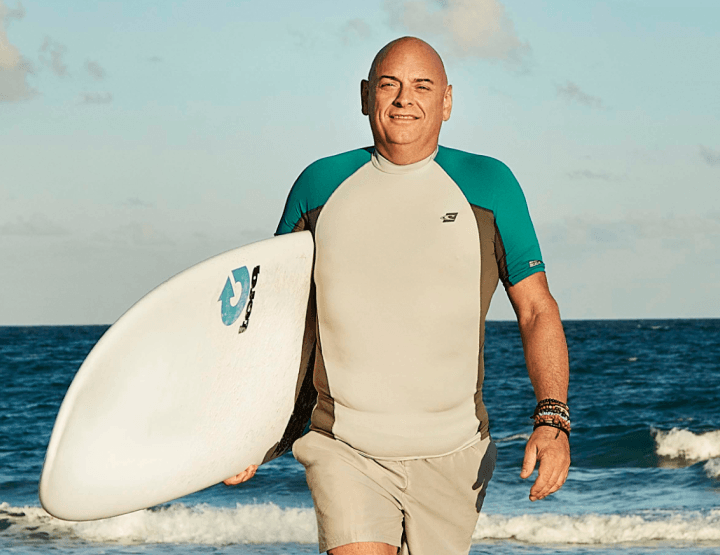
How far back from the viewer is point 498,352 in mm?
38219

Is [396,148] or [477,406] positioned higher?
[396,148]

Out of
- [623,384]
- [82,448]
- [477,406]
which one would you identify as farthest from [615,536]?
[623,384]

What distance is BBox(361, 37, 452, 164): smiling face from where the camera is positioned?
2.73 meters

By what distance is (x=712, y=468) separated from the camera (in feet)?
39.3

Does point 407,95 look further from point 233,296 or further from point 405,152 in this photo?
point 233,296

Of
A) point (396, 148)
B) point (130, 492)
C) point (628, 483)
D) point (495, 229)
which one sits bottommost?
point (628, 483)

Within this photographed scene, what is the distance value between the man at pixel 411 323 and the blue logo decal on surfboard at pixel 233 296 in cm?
29

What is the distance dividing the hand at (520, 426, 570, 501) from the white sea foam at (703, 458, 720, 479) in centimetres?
1000

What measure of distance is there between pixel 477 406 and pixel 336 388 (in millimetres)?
457

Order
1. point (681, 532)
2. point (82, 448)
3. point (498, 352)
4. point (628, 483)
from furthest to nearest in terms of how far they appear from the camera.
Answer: point (498, 352) < point (628, 483) < point (681, 532) < point (82, 448)

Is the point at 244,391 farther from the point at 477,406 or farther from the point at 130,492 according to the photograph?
the point at 477,406

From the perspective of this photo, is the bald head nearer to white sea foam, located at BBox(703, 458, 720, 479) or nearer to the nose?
the nose

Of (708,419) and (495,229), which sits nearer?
(495,229)

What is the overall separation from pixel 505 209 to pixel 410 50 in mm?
564
